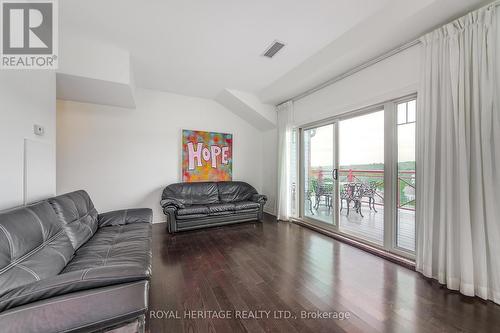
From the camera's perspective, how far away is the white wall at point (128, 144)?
11.5 ft

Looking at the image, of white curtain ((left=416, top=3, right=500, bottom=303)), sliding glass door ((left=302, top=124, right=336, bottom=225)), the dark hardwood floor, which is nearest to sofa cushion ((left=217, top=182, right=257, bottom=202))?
sliding glass door ((left=302, top=124, right=336, bottom=225))

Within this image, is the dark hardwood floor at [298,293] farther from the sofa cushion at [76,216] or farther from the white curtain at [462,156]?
the sofa cushion at [76,216]

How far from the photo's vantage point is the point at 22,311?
2.64ft

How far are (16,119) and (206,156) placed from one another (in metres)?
3.01

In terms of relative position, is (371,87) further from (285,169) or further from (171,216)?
(171,216)

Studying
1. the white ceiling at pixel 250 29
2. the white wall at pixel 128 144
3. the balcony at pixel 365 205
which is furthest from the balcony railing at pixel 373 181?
the white wall at pixel 128 144

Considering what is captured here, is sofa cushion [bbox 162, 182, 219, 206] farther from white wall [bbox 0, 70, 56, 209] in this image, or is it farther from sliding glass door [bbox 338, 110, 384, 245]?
sliding glass door [bbox 338, 110, 384, 245]

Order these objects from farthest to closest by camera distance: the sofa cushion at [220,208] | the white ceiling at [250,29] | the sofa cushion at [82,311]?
the sofa cushion at [220,208] → the white ceiling at [250,29] → the sofa cushion at [82,311]

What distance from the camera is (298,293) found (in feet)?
5.93

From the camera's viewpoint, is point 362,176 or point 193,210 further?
point 193,210

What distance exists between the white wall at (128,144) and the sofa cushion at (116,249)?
170 cm

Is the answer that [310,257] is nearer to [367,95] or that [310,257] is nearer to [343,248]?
[343,248]

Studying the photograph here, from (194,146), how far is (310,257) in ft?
10.7

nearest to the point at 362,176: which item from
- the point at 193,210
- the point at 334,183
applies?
the point at 334,183
